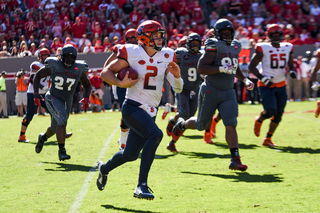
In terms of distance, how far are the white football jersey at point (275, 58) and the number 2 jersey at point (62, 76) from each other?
3.25 metres

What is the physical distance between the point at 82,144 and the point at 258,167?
12.2 feet

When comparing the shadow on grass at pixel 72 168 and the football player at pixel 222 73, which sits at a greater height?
the football player at pixel 222 73

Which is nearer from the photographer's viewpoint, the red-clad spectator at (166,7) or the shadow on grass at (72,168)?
the shadow on grass at (72,168)

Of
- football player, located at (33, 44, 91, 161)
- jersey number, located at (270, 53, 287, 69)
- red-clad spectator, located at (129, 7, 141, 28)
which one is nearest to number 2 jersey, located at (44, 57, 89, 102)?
football player, located at (33, 44, 91, 161)

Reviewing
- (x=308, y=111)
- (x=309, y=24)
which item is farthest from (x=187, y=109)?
(x=309, y=24)

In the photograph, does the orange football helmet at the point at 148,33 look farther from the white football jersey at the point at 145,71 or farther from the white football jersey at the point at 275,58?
the white football jersey at the point at 275,58

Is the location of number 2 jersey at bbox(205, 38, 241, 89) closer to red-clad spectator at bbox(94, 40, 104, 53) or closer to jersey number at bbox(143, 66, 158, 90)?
jersey number at bbox(143, 66, 158, 90)

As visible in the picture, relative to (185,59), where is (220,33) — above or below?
above

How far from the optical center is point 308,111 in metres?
13.3

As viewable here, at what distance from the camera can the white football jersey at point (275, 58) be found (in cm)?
756

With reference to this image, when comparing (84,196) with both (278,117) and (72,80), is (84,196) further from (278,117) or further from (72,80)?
(278,117)

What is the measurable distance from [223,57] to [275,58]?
2213mm

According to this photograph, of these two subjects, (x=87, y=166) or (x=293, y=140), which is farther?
(x=293, y=140)

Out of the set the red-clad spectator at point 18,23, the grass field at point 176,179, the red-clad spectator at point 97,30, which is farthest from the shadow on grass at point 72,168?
the red-clad spectator at point 18,23
